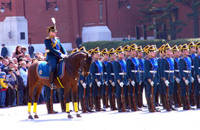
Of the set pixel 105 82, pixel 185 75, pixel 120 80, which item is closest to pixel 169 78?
pixel 185 75

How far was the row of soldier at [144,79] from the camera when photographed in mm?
17172

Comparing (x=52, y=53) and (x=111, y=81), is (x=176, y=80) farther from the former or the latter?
(x=52, y=53)

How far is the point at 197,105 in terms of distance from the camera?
17.6m

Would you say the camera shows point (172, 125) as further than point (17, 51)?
No

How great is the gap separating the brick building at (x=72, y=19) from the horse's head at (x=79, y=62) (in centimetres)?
2590

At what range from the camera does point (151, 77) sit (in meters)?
17.0

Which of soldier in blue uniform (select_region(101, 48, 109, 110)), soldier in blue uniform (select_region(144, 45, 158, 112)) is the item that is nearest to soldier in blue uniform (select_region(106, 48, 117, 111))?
soldier in blue uniform (select_region(101, 48, 109, 110))

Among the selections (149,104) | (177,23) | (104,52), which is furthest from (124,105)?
(177,23)

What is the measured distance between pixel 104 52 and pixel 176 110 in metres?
3.07

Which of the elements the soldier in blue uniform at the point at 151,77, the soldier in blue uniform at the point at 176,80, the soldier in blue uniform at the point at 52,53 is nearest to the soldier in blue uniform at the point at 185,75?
the soldier in blue uniform at the point at 176,80

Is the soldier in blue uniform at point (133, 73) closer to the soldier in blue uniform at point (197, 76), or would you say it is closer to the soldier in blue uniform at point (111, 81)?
the soldier in blue uniform at point (111, 81)

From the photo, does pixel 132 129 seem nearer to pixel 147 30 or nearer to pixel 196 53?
pixel 196 53

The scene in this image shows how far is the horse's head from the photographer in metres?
15.9

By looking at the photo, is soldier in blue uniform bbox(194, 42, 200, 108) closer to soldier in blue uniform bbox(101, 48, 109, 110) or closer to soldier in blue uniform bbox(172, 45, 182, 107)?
soldier in blue uniform bbox(172, 45, 182, 107)
